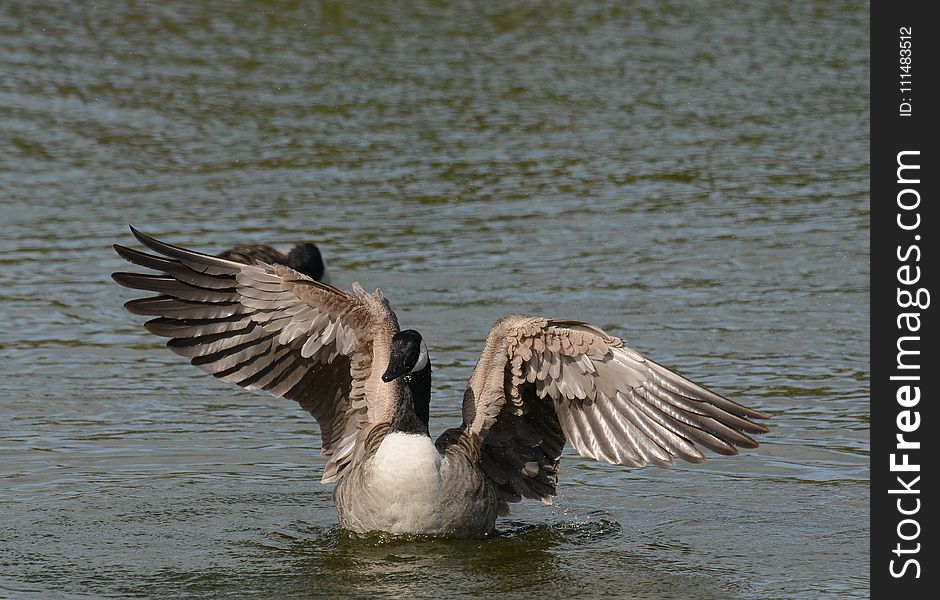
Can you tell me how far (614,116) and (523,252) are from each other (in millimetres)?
5733

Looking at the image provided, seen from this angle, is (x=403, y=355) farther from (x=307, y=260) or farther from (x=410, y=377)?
(x=307, y=260)

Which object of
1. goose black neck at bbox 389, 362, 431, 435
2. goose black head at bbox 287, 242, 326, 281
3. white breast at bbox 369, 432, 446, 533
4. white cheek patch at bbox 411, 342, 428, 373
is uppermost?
goose black head at bbox 287, 242, 326, 281

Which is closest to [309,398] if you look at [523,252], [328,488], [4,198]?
[328,488]

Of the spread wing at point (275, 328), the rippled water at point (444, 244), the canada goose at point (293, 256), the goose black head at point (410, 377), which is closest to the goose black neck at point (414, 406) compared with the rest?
the goose black head at point (410, 377)

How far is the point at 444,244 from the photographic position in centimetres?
1319

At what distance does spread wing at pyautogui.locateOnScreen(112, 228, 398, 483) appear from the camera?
7.25 metres

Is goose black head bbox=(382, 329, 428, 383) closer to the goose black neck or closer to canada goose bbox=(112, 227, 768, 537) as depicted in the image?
canada goose bbox=(112, 227, 768, 537)

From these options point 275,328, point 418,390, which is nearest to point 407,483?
point 418,390

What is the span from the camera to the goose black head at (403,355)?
276 inches

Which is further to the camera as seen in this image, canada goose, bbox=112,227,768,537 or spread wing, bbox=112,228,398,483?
spread wing, bbox=112,228,398,483

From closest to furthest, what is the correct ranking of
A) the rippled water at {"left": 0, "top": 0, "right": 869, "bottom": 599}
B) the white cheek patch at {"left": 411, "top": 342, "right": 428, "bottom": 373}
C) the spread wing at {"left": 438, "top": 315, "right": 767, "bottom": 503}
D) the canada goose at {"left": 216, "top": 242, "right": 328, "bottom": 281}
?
the spread wing at {"left": 438, "top": 315, "right": 767, "bottom": 503}, the white cheek patch at {"left": 411, "top": 342, "right": 428, "bottom": 373}, the rippled water at {"left": 0, "top": 0, "right": 869, "bottom": 599}, the canada goose at {"left": 216, "top": 242, "right": 328, "bottom": 281}

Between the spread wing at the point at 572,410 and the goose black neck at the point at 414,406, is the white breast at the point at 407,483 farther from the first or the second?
the spread wing at the point at 572,410

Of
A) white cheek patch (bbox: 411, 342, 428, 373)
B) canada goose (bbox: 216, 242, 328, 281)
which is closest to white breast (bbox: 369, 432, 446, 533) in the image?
white cheek patch (bbox: 411, 342, 428, 373)

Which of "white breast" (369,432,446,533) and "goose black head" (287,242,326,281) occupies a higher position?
"goose black head" (287,242,326,281)
